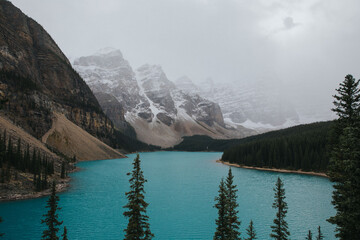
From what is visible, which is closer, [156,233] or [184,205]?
[156,233]

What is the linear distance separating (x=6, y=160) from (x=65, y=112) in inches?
3319

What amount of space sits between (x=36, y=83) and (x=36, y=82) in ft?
10.3

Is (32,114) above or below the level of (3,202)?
above

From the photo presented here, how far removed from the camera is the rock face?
287ft

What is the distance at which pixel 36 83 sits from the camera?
106 metres

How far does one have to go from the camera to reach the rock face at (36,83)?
287ft

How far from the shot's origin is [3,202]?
34.1 m

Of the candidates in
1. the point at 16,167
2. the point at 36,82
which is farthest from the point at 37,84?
the point at 16,167

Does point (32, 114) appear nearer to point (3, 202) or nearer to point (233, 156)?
point (3, 202)

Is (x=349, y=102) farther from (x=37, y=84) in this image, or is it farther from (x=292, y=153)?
(x=37, y=84)

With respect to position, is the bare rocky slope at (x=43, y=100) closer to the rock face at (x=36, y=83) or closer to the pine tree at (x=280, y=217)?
the rock face at (x=36, y=83)

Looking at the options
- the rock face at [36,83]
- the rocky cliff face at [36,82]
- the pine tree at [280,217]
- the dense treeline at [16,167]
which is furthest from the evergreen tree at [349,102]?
the rocky cliff face at [36,82]

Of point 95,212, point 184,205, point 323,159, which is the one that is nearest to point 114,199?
point 95,212

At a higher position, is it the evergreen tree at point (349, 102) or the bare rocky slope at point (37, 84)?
the bare rocky slope at point (37, 84)
